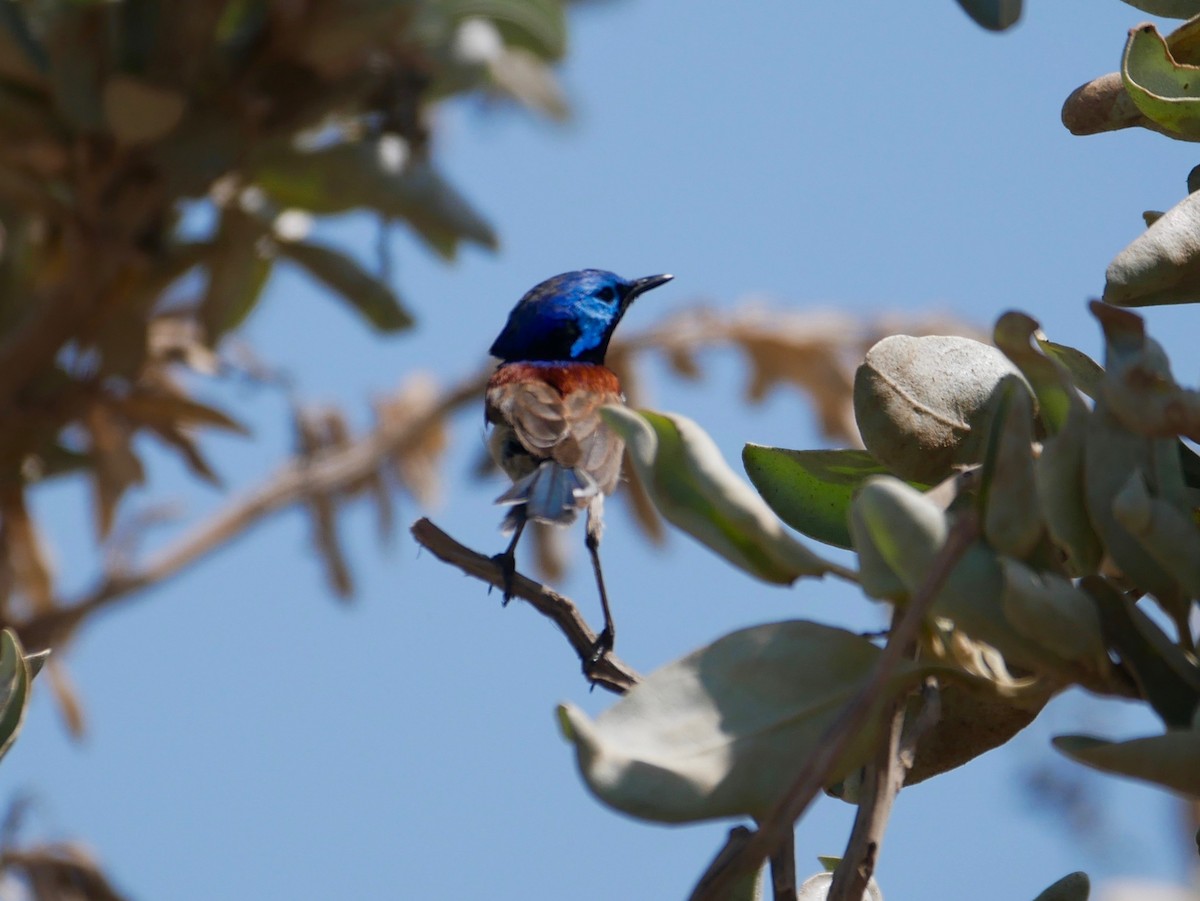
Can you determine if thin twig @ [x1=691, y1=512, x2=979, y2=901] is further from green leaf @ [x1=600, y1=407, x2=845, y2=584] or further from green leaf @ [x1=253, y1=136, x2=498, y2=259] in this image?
green leaf @ [x1=253, y1=136, x2=498, y2=259]

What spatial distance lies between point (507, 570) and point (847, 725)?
1.26m

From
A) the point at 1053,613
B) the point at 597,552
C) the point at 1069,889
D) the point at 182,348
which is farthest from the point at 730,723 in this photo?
the point at 182,348

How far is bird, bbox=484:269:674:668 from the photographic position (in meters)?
3.30

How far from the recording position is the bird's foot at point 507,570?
72.9 inches

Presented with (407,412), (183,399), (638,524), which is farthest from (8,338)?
(638,524)

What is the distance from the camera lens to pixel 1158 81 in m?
1.42

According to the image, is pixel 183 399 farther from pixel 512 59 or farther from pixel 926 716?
pixel 926 716

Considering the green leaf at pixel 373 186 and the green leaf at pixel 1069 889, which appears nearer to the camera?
the green leaf at pixel 1069 889

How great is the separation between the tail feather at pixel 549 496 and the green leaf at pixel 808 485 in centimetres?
163

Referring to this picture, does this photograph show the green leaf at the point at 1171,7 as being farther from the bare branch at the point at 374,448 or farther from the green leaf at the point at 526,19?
the bare branch at the point at 374,448

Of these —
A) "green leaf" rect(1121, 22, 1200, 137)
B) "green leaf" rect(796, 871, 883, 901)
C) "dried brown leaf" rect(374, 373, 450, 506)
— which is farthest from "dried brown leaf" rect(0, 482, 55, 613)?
"green leaf" rect(1121, 22, 1200, 137)

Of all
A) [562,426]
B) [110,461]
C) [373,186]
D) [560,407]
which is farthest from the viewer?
[110,461]

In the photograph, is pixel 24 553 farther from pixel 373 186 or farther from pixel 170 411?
pixel 373 186

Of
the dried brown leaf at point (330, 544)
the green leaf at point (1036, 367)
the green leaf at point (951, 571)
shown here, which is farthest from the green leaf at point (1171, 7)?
the dried brown leaf at point (330, 544)
